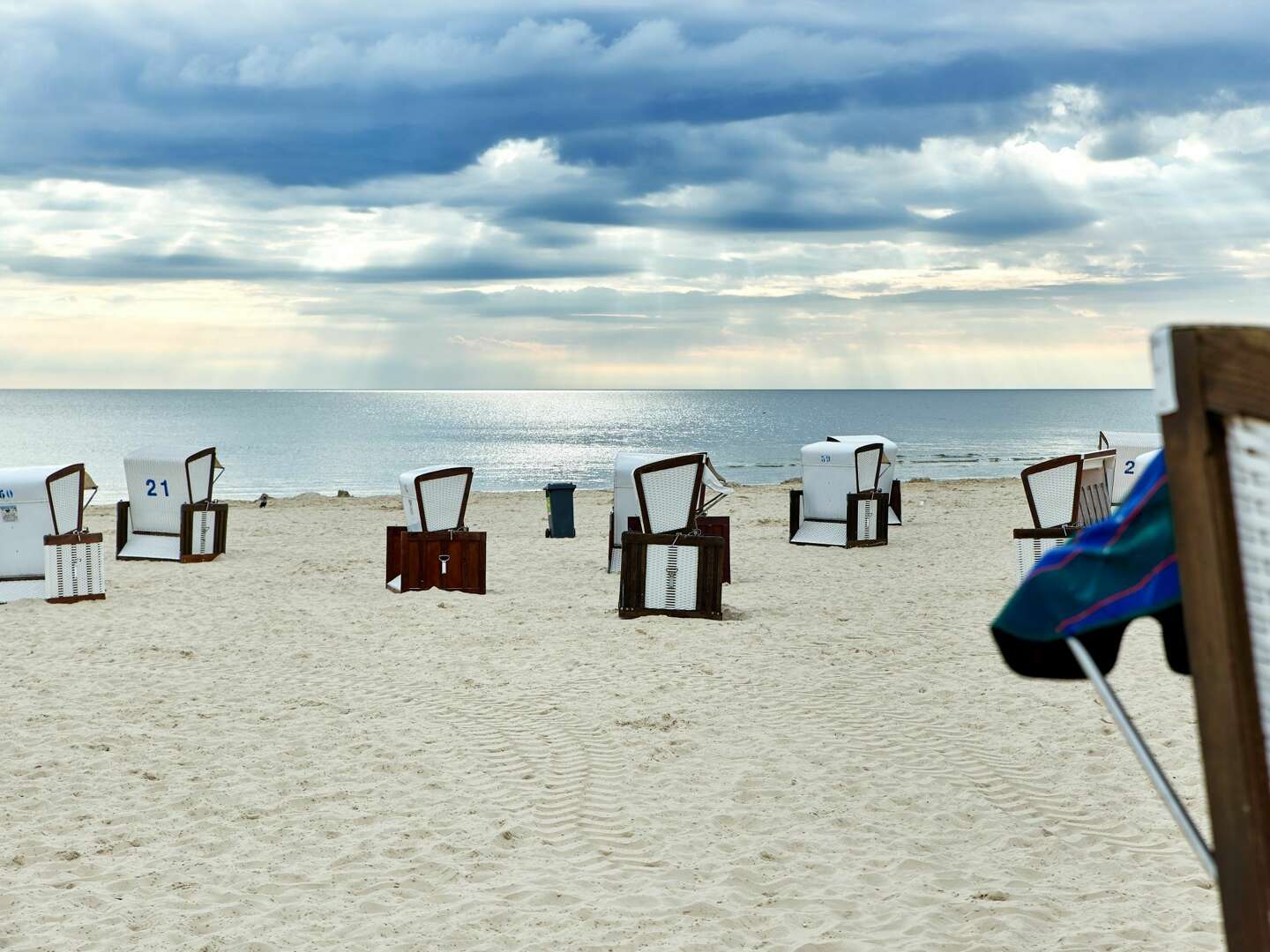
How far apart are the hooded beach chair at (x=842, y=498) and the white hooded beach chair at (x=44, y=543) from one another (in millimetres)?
10746

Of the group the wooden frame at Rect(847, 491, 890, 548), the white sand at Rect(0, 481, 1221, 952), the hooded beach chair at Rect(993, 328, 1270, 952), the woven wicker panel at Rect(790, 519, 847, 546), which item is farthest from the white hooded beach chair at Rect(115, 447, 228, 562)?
the hooded beach chair at Rect(993, 328, 1270, 952)

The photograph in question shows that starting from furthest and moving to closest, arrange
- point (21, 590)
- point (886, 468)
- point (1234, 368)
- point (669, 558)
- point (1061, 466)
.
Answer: point (886, 468) → point (21, 590) → point (1061, 466) → point (669, 558) → point (1234, 368)

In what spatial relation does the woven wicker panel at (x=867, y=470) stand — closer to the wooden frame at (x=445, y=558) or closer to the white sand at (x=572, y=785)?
the white sand at (x=572, y=785)

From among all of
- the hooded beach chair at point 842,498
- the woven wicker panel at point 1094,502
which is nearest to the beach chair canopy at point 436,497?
the hooded beach chair at point 842,498

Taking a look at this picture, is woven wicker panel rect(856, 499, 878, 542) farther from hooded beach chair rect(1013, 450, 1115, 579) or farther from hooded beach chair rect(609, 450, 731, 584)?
hooded beach chair rect(1013, 450, 1115, 579)

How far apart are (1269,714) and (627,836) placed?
14.7ft

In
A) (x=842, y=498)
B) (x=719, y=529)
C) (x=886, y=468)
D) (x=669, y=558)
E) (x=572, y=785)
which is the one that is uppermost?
(x=886, y=468)

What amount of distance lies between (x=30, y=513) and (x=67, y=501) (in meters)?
0.42

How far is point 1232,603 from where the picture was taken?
215 centimetres

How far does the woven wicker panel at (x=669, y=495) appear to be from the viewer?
12.5 meters

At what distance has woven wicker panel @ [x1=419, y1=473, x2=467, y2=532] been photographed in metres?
14.6

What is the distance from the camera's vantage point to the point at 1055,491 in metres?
13.4

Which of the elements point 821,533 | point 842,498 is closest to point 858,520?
point 842,498

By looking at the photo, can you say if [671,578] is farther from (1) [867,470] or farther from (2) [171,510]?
(2) [171,510]
